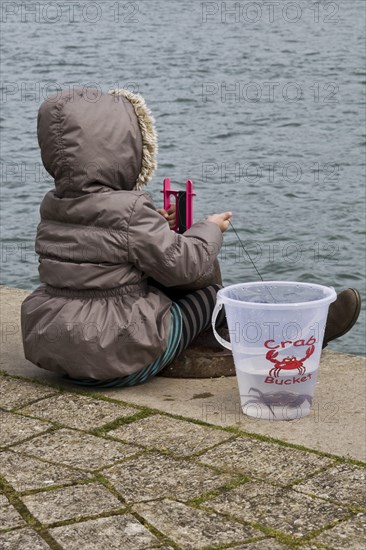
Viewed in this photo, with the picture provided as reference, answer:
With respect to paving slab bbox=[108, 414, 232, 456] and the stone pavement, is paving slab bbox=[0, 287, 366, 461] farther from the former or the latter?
paving slab bbox=[108, 414, 232, 456]

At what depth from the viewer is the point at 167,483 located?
329 cm

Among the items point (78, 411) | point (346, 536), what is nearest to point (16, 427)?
point (78, 411)

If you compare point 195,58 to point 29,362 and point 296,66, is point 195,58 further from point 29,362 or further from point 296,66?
point 29,362

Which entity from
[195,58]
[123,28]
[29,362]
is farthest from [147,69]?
[29,362]

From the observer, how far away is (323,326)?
3.95 metres

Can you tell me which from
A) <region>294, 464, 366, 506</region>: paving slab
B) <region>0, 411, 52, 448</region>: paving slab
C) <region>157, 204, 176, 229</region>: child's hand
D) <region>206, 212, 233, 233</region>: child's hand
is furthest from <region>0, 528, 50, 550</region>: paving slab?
<region>157, 204, 176, 229</region>: child's hand

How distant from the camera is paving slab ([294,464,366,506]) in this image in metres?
3.19

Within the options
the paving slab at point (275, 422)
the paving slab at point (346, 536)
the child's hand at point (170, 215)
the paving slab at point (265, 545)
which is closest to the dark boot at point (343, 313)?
the paving slab at point (275, 422)

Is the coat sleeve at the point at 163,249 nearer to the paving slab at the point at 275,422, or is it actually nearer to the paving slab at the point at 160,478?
the paving slab at the point at 275,422

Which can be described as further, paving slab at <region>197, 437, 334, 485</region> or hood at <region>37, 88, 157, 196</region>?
hood at <region>37, 88, 157, 196</region>

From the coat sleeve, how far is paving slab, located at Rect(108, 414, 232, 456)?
543 millimetres

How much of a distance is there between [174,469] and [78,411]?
63 centimetres

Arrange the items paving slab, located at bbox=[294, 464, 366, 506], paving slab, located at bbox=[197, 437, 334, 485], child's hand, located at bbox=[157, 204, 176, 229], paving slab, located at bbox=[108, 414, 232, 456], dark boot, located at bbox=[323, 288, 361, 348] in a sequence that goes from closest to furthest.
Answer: paving slab, located at bbox=[294, 464, 366, 506], paving slab, located at bbox=[197, 437, 334, 485], paving slab, located at bbox=[108, 414, 232, 456], dark boot, located at bbox=[323, 288, 361, 348], child's hand, located at bbox=[157, 204, 176, 229]

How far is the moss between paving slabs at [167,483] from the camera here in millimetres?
2980
